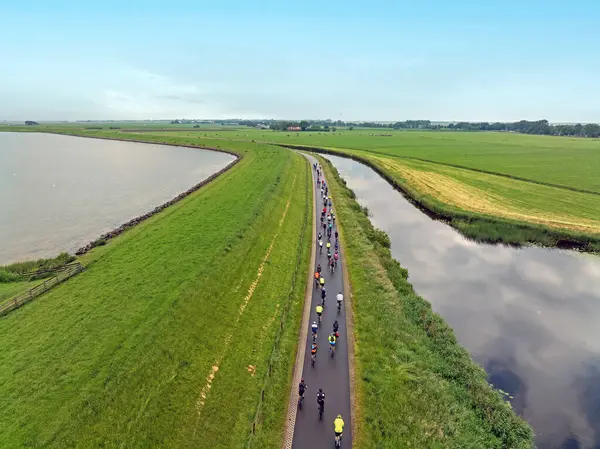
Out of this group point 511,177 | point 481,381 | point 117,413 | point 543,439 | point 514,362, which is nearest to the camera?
point 117,413

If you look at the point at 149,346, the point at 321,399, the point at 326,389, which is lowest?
the point at 326,389

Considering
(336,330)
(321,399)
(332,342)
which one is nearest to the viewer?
(321,399)

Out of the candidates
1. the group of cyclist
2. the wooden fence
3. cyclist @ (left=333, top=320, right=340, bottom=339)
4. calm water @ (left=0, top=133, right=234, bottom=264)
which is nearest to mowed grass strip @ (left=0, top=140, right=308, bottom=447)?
the wooden fence

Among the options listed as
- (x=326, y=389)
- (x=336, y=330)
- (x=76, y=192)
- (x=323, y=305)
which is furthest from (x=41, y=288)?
(x=76, y=192)

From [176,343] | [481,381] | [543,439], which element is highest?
[176,343]

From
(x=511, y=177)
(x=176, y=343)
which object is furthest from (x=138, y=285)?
(x=511, y=177)

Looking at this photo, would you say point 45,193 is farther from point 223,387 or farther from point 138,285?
point 223,387

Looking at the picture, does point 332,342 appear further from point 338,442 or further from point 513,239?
point 513,239

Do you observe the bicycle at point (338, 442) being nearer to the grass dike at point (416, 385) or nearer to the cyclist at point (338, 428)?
the cyclist at point (338, 428)
